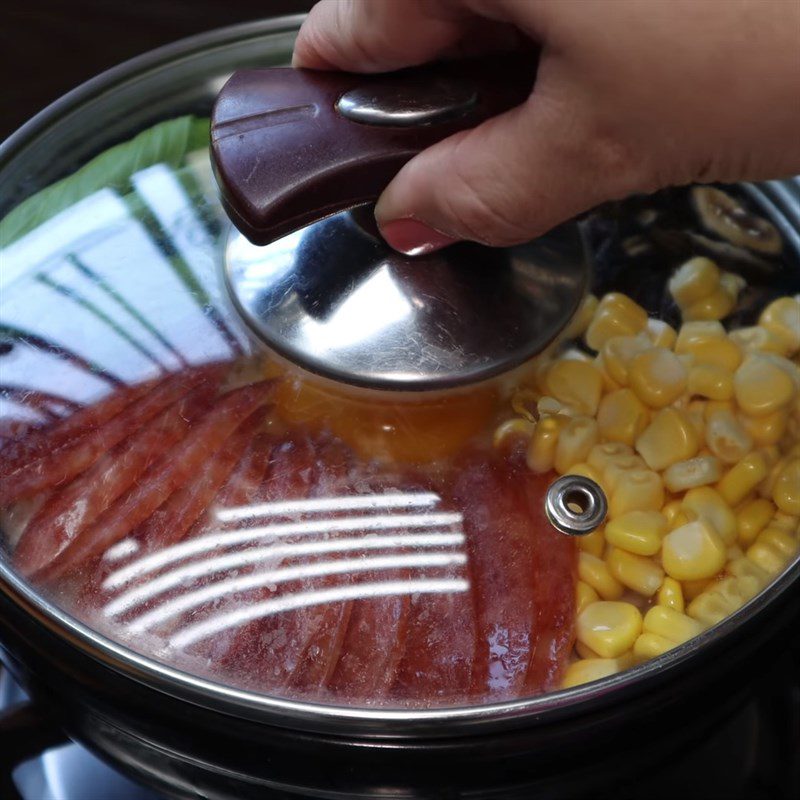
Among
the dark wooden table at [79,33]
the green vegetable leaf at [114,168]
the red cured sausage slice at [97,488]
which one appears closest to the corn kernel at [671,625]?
the red cured sausage slice at [97,488]

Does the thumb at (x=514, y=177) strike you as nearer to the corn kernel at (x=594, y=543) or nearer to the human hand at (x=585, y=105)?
the human hand at (x=585, y=105)

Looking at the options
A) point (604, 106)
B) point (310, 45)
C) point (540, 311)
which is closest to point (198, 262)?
point (310, 45)

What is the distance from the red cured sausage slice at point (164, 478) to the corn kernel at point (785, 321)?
0.51 meters

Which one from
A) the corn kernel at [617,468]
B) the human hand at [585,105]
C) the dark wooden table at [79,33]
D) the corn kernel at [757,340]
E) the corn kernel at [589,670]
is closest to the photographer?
the human hand at [585,105]

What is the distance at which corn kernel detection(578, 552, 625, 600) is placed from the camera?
2.84 feet

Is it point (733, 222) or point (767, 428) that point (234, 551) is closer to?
point (767, 428)

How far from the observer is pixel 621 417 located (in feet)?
3.11

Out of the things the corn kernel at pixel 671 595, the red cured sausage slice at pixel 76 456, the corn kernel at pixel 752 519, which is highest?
the red cured sausage slice at pixel 76 456

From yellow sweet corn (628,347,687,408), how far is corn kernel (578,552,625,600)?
0.18 m

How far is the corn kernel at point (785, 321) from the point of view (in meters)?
1.02

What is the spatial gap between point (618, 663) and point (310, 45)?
60cm

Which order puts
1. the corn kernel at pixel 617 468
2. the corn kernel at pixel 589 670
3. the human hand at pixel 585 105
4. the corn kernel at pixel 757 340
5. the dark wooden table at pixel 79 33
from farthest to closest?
the dark wooden table at pixel 79 33 < the corn kernel at pixel 757 340 < the corn kernel at pixel 617 468 < the corn kernel at pixel 589 670 < the human hand at pixel 585 105

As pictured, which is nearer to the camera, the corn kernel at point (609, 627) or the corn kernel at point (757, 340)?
the corn kernel at point (609, 627)

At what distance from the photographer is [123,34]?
1.84m
